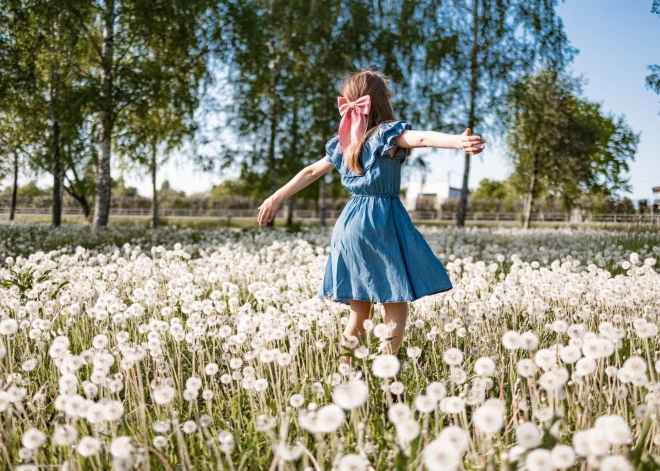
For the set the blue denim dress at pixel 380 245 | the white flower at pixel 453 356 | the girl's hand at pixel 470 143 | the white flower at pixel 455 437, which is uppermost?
the girl's hand at pixel 470 143

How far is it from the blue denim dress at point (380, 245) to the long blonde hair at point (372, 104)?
0.20ft

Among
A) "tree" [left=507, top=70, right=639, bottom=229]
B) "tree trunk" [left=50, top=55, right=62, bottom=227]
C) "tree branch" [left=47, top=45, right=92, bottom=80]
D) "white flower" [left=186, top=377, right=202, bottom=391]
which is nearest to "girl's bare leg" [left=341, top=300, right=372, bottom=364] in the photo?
"white flower" [left=186, top=377, right=202, bottom=391]

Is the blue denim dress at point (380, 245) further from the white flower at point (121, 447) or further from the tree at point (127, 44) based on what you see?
the tree at point (127, 44)

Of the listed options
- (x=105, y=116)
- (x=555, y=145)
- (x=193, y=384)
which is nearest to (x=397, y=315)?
(x=193, y=384)

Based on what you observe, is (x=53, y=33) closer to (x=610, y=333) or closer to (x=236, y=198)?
(x=610, y=333)

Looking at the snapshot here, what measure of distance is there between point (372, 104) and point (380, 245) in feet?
3.39

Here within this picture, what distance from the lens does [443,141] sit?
3.11m

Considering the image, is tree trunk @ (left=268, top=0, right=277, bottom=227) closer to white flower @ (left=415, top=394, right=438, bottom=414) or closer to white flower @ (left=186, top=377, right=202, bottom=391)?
white flower @ (left=186, top=377, right=202, bottom=391)

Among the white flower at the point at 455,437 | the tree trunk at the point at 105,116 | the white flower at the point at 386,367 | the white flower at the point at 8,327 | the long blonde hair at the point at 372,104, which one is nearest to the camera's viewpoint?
the white flower at the point at 455,437

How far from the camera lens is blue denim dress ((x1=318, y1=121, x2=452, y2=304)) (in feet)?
11.5

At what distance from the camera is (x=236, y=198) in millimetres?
65875

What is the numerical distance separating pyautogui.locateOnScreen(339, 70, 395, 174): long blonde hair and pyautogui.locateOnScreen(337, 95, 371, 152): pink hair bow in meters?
0.05

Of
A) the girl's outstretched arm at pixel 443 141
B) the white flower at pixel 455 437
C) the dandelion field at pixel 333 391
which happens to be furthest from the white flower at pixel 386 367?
the girl's outstretched arm at pixel 443 141

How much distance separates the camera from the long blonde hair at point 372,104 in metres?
Result: 3.75
